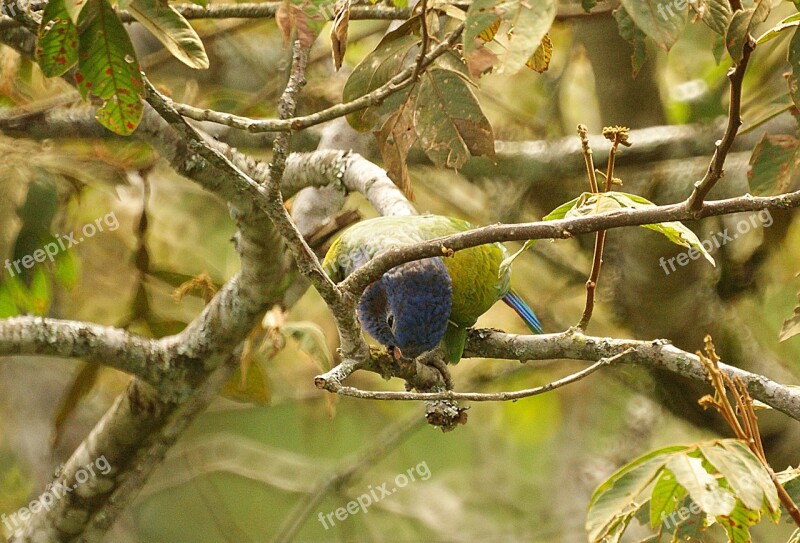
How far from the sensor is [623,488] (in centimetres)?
133

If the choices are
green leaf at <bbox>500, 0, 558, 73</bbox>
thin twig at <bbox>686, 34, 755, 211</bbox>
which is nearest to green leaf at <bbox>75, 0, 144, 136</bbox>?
green leaf at <bbox>500, 0, 558, 73</bbox>

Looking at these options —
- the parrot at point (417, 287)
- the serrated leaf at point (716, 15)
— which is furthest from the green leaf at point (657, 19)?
the parrot at point (417, 287)

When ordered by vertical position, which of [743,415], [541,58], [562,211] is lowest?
[743,415]

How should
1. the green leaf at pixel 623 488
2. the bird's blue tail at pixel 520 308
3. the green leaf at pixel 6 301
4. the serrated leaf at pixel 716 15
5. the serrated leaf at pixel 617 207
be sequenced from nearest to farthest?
1. the green leaf at pixel 623 488
2. the serrated leaf at pixel 617 207
3. the serrated leaf at pixel 716 15
4. the green leaf at pixel 6 301
5. the bird's blue tail at pixel 520 308

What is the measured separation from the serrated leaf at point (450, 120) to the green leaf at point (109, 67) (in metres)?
0.59

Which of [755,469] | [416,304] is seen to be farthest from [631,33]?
[755,469]

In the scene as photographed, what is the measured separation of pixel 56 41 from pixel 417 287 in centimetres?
106

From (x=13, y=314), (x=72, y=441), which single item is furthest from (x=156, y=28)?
(x=72, y=441)

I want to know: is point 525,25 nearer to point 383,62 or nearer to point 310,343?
point 383,62

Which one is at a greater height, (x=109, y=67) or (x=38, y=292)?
(x=38, y=292)

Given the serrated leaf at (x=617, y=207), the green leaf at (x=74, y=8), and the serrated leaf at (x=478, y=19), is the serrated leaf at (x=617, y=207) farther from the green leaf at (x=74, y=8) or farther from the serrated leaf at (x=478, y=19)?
the green leaf at (x=74, y=8)

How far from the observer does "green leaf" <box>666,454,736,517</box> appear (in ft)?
3.93

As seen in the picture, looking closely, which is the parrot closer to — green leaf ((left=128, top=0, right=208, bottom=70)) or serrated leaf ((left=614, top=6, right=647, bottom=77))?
serrated leaf ((left=614, top=6, right=647, bottom=77))

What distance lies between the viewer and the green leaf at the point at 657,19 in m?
1.33
